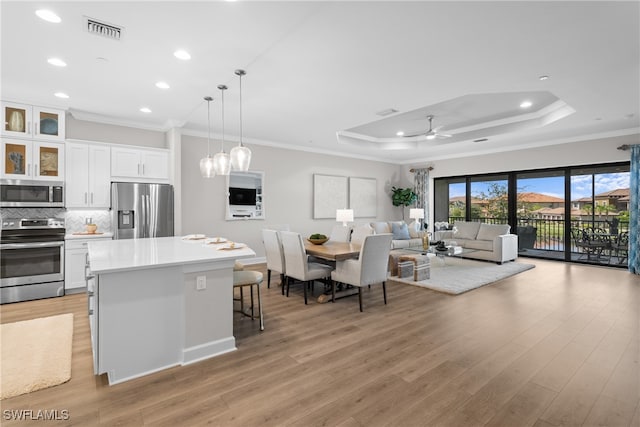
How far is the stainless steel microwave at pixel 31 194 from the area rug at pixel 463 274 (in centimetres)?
533

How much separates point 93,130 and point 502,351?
20.8ft

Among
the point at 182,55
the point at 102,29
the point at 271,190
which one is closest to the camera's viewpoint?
the point at 102,29

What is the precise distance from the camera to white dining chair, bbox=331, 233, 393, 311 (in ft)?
12.4

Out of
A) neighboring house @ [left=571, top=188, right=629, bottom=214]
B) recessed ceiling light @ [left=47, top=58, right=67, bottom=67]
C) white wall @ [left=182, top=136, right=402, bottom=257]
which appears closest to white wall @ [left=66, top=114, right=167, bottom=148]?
white wall @ [left=182, top=136, right=402, bottom=257]

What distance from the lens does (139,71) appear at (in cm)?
337

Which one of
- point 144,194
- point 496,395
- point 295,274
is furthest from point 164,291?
point 144,194

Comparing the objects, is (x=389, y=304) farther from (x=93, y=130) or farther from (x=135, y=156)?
(x=93, y=130)

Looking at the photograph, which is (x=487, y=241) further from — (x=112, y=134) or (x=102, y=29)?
(x=112, y=134)

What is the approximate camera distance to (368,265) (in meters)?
3.84

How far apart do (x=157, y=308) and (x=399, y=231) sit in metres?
6.44

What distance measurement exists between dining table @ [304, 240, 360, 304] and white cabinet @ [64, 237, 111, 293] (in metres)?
3.25

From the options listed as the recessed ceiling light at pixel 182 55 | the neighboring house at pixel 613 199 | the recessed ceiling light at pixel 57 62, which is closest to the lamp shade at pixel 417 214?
the neighboring house at pixel 613 199

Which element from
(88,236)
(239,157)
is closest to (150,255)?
(239,157)

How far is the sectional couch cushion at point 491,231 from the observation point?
693 cm
